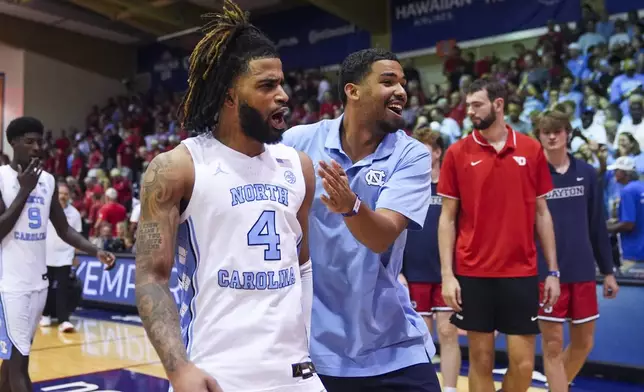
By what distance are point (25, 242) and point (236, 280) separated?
3083 millimetres

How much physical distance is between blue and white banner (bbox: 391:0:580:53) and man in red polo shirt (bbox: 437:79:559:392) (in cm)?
1032

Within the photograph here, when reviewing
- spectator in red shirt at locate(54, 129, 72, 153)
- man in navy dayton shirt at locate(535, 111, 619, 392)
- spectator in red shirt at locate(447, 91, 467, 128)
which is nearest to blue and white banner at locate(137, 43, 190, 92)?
spectator in red shirt at locate(54, 129, 72, 153)

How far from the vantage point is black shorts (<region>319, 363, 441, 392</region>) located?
8.98 feet

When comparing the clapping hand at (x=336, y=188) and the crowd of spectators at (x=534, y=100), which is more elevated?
the crowd of spectators at (x=534, y=100)

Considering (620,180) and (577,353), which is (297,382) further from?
(620,180)

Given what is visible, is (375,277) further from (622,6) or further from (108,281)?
(622,6)

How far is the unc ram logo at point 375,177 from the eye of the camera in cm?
283

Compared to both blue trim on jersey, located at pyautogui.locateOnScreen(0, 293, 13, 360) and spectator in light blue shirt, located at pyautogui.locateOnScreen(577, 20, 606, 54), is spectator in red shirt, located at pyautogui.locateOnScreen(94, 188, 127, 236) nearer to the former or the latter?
spectator in light blue shirt, located at pyautogui.locateOnScreen(577, 20, 606, 54)

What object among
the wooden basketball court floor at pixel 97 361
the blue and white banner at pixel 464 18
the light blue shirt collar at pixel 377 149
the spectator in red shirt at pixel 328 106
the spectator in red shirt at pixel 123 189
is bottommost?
the wooden basketball court floor at pixel 97 361

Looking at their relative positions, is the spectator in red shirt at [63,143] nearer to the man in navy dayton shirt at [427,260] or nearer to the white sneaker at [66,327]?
the white sneaker at [66,327]

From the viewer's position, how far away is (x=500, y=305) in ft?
14.1

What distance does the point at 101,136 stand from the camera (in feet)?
71.2

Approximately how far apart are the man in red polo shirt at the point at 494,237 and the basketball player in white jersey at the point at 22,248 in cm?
218

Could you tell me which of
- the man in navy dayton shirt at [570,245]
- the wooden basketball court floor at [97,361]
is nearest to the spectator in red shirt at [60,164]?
the wooden basketball court floor at [97,361]
